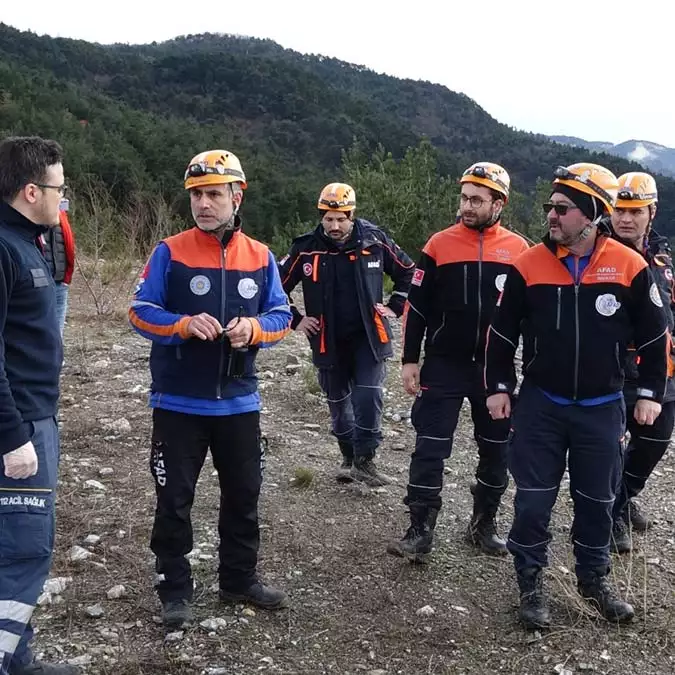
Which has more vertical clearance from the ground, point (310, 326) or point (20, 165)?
point (20, 165)

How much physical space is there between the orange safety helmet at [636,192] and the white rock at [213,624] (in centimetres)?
310

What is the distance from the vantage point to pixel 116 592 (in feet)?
11.9

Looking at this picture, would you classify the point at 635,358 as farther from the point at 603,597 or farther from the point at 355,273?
the point at 355,273

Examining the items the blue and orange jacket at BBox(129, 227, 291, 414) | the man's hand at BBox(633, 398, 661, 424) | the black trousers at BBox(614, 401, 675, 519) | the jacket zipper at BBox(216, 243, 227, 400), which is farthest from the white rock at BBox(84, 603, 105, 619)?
the black trousers at BBox(614, 401, 675, 519)

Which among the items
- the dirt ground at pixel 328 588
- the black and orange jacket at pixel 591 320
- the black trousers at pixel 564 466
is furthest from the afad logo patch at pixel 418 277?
the dirt ground at pixel 328 588

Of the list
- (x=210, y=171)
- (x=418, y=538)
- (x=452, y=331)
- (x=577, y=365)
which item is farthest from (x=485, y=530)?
(x=210, y=171)

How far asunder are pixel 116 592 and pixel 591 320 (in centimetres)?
264

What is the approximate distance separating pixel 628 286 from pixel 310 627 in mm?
2176

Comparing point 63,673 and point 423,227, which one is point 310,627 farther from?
point 423,227

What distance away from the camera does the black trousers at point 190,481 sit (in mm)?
3293

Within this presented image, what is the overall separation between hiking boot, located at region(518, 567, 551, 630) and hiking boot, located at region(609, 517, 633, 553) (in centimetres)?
98

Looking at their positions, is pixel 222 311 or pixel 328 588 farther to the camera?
pixel 328 588

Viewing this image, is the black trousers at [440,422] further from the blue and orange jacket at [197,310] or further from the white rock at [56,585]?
the white rock at [56,585]

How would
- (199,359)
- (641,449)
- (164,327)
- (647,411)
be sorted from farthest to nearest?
(641,449) → (647,411) → (199,359) → (164,327)
